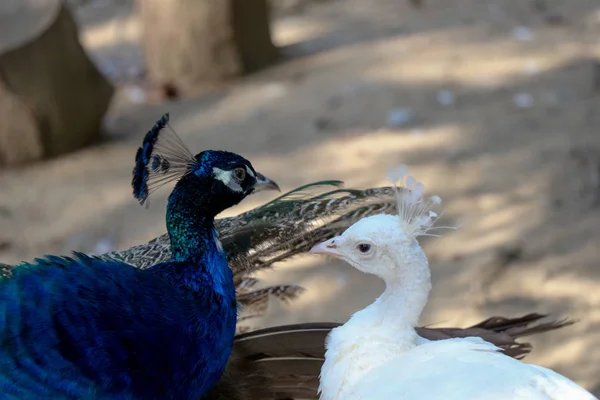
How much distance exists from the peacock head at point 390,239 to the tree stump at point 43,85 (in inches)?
117

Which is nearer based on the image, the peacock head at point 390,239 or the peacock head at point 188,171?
the peacock head at point 390,239

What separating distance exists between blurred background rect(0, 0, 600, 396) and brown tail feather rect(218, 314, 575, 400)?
29.4 inches

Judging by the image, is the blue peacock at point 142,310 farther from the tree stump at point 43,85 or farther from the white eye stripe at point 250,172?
the tree stump at point 43,85

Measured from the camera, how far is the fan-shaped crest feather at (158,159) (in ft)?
6.63

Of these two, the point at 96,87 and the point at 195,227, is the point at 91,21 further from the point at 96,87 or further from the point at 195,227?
the point at 195,227

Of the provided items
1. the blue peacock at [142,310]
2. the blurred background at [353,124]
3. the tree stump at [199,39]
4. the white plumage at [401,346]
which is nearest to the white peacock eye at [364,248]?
the white plumage at [401,346]

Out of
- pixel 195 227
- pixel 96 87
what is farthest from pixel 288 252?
pixel 96 87

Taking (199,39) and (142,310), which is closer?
(142,310)

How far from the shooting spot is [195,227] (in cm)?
207

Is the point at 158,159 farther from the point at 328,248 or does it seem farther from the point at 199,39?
the point at 199,39

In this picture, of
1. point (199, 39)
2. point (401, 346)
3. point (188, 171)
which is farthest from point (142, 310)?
point (199, 39)

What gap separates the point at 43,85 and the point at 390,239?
3.10 m

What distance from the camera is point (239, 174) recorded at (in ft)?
6.92

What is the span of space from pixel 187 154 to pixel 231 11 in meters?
3.19
